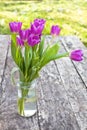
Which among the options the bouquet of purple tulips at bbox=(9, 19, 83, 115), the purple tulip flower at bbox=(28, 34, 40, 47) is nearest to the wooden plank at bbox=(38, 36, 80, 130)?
the bouquet of purple tulips at bbox=(9, 19, 83, 115)

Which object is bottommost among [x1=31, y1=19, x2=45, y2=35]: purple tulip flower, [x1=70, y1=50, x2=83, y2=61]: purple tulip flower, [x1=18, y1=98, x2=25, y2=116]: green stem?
[x1=18, y1=98, x2=25, y2=116]: green stem

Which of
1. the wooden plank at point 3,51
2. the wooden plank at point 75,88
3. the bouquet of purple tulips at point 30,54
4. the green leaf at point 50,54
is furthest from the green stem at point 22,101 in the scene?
the wooden plank at point 3,51

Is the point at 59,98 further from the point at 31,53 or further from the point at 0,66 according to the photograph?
the point at 0,66

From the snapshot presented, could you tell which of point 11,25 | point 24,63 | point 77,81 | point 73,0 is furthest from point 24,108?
point 73,0

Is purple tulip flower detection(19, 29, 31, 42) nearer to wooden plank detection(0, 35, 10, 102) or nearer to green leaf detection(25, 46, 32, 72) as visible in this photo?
green leaf detection(25, 46, 32, 72)

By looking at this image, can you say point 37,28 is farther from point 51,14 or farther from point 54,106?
point 51,14

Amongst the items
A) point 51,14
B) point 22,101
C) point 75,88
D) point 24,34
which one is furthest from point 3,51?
point 51,14
